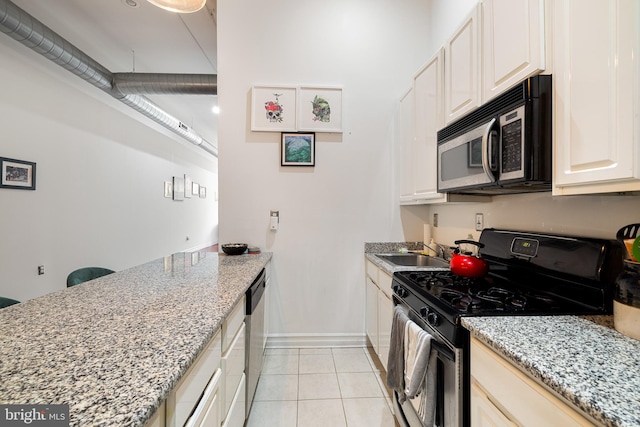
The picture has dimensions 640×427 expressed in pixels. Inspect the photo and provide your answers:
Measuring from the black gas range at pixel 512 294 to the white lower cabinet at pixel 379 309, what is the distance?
0.44 metres

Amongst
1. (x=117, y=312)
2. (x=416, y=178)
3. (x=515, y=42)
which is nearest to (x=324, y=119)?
(x=416, y=178)

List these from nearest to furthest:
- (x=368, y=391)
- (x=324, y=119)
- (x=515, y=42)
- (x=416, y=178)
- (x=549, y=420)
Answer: (x=549, y=420) < (x=515, y=42) < (x=368, y=391) < (x=416, y=178) < (x=324, y=119)

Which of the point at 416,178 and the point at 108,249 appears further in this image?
the point at 108,249

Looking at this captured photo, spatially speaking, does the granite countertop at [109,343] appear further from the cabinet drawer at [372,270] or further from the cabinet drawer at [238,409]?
the cabinet drawer at [372,270]

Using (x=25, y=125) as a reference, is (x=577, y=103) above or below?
below

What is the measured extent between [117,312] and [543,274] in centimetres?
188

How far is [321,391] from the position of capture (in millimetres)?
1918

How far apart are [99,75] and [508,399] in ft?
15.4

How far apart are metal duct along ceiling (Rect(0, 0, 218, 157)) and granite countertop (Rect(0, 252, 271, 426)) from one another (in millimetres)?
2702

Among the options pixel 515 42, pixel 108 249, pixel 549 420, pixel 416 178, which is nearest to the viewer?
pixel 549 420

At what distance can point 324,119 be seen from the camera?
2.58 meters

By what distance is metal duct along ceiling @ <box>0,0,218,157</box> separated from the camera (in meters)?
2.32

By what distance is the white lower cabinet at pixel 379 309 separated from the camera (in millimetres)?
1902

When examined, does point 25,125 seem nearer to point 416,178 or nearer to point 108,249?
point 108,249
